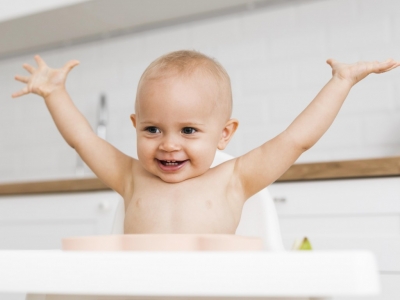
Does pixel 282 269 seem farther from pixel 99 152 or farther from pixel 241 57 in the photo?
pixel 241 57

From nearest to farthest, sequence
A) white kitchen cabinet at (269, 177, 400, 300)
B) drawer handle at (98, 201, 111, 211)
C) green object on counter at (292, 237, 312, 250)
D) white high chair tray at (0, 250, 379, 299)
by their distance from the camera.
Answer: white high chair tray at (0, 250, 379, 299), green object on counter at (292, 237, 312, 250), white kitchen cabinet at (269, 177, 400, 300), drawer handle at (98, 201, 111, 211)

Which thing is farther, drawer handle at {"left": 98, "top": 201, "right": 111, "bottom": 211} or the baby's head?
drawer handle at {"left": 98, "top": 201, "right": 111, "bottom": 211}

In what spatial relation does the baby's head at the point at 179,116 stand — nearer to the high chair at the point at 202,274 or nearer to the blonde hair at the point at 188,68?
the blonde hair at the point at 188,68

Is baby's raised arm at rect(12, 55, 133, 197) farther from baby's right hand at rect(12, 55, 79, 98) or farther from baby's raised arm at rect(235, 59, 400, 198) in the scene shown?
baby's raised arm at rect(235, 59, 400, 198)

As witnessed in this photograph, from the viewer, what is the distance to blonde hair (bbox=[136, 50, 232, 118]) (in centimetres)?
98

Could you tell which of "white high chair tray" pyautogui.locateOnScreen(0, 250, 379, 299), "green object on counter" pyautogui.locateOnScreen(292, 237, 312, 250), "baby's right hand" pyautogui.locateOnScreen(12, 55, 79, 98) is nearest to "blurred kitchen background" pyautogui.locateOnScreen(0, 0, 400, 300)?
"green object on counter" pyautogui.locateOnScreen(292, 237, 312, 250)

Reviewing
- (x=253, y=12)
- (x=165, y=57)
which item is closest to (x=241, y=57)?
(x=253, y=12)

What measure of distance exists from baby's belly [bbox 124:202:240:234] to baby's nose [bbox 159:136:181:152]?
0.36 feet

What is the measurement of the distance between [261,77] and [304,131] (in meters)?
1.30

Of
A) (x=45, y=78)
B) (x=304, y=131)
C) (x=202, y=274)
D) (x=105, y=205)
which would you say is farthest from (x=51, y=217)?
(x=202, y=274)

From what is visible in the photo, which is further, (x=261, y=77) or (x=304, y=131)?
(x=261, y=77)

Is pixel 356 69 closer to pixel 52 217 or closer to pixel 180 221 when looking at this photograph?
pixel 180 221

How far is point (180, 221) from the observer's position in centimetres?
94

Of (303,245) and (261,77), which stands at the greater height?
(261,77)
